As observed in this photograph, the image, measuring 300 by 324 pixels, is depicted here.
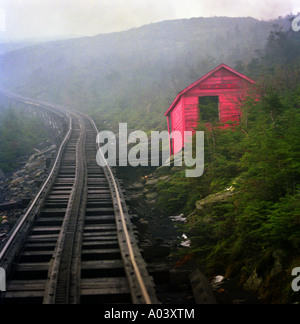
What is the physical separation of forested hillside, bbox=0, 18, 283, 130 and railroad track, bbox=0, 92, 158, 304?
16.7m

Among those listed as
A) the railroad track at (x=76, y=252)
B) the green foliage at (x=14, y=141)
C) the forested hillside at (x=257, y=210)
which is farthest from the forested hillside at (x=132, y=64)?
the railroad track at (x=76, y=252)

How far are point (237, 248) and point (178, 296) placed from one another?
1352 millimetres

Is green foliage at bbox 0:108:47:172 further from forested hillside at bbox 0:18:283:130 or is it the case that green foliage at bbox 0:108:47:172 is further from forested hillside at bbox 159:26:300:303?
forested hillside at bbox 159:26:300:303

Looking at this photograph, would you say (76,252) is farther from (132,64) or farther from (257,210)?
(132,64)

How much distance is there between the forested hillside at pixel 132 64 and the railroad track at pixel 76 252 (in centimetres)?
1667

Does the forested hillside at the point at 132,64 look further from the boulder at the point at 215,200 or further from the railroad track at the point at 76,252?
the boulder at the point at 215,200

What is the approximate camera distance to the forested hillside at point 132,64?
122 ft

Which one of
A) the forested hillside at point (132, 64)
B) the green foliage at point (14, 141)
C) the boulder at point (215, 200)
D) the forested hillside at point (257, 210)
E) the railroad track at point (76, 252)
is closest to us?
the forested hillside at point (257, 210)

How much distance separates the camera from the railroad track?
485cm

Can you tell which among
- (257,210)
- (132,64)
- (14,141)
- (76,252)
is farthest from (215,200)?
(132,64)

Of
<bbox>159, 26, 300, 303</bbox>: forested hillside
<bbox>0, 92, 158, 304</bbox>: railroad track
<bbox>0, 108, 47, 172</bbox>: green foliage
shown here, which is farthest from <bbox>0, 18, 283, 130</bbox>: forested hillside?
<bbox>0, 92, 158, 304</bbox>: railroad track
